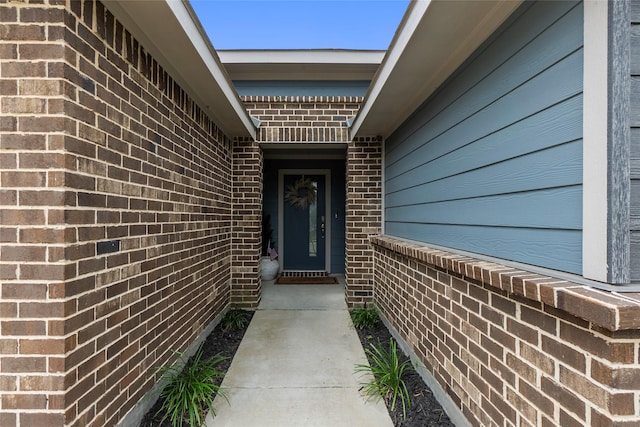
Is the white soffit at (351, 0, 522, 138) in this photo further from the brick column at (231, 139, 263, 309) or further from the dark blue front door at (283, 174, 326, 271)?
the dark blue front door at (283, 174, 326, 271)

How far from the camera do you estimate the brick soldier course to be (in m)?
1.16

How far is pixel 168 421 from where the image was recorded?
203cm

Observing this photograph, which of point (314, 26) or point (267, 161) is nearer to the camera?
point (314, 26)

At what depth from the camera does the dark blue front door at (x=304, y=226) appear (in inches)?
257

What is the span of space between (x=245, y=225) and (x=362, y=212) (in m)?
1.63

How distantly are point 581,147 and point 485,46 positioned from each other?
986 mm

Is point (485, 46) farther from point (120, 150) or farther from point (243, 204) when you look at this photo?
point (243, 204)

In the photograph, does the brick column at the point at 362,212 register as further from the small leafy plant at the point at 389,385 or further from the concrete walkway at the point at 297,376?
the small leafy plant at the point at 389,385

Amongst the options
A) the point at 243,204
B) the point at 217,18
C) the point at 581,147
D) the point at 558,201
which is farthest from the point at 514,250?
the point at 217,18

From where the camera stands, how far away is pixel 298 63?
4691 millimetres

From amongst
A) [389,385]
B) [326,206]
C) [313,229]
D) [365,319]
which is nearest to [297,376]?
[389,385]

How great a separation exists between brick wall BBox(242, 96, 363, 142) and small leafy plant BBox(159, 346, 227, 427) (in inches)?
116

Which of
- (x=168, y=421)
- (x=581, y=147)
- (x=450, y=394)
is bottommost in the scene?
(x=168, y=421)

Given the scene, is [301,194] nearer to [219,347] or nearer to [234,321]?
[234,321]
